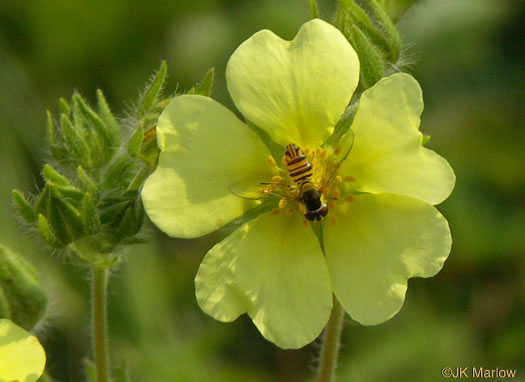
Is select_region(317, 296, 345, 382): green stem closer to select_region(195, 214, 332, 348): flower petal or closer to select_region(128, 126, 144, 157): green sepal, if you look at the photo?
select_region(195, 214, 332, 348): flower petal

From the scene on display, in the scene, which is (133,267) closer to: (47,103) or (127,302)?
(127,302)

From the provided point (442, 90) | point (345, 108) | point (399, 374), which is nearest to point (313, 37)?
point (345, 108)

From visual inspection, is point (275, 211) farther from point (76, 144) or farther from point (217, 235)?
point (217, 235)

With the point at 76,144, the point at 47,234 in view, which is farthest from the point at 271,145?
the point at 47,234

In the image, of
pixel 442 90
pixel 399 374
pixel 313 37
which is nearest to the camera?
pixel 313 37

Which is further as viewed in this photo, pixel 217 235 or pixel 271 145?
pixel 217 235

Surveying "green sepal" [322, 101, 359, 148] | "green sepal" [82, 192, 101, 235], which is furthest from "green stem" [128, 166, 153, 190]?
"green sepal" [322, 101, 359, 148]
